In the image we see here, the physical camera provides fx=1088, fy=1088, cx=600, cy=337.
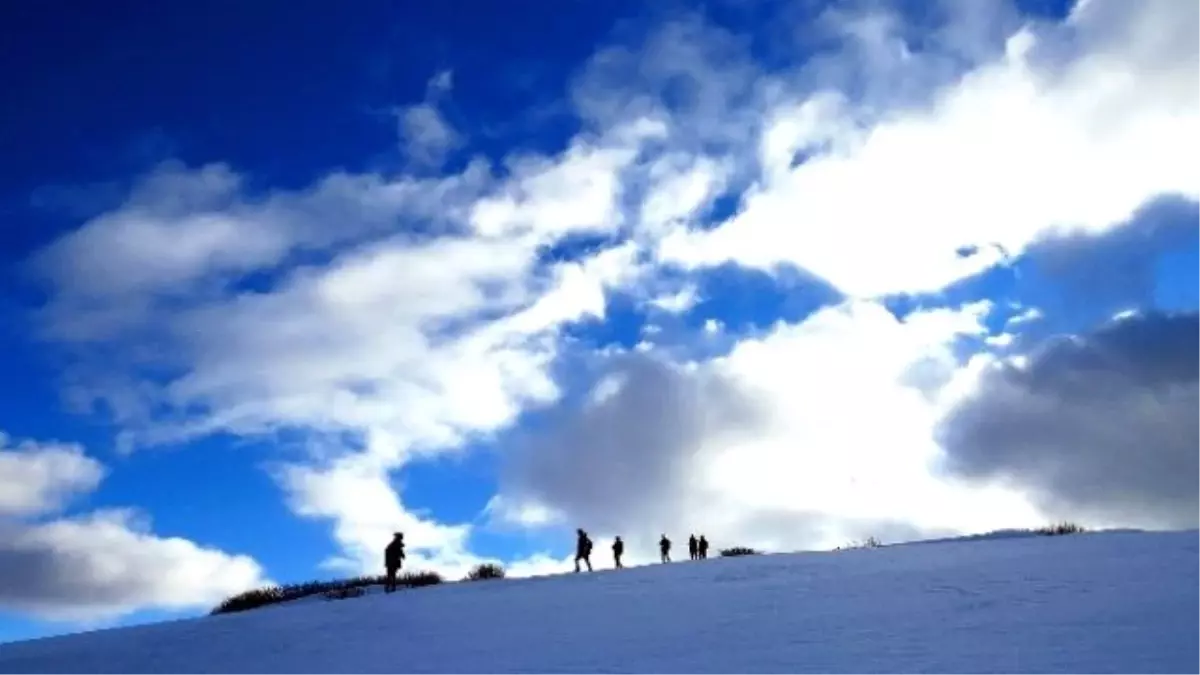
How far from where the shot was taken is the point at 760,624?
15953 mm

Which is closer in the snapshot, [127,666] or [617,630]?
[617,630]

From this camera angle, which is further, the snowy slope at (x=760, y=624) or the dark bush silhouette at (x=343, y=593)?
the dark bush silhouette at (x=343, y=593)

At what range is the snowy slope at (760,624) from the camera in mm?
12617

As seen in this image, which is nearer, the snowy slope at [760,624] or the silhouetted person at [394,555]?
the snowy slope at [760,624]

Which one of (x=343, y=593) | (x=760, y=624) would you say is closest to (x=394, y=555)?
(x=343, y=593)

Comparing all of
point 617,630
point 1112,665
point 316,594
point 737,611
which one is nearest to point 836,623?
point 737,611

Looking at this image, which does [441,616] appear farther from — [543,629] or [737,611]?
[737,611]

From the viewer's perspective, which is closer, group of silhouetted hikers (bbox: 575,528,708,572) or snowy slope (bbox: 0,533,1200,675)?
snowy slope (bbox: 0,533,1200,675)

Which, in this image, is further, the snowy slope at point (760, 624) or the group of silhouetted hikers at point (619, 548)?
the group of silhouetted hikers at point (619, 548)

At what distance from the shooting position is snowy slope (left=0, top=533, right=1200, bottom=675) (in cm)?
1262

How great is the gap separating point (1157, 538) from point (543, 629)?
39.4 ft

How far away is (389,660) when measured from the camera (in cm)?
1645

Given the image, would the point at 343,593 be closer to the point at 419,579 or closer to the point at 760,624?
the point at 419,579

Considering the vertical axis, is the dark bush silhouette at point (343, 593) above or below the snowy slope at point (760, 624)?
above
